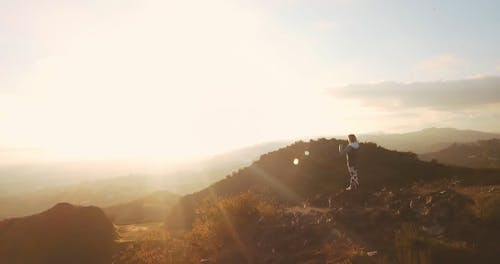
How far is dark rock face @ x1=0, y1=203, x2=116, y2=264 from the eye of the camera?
2353 centimetres

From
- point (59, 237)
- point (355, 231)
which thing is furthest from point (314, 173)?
point (355, 231)

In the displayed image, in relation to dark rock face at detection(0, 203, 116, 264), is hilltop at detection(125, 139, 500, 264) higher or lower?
higher

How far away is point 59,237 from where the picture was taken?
2484 cm

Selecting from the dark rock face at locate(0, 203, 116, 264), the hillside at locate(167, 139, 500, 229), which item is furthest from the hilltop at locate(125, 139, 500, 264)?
the hillside at locate(167, 139, 500, 229)

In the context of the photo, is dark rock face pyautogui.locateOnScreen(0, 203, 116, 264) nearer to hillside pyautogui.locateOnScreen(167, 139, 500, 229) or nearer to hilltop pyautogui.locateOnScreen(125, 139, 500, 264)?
hilltop pyautogui.locateOnScreen(125, 139, 500, 264)

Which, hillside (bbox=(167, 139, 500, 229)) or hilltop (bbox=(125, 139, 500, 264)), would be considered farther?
hillside (bbox=(167, 139, 500, 229))

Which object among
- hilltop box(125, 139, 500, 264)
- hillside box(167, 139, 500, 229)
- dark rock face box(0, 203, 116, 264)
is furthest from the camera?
hillside box(167, 139, 500, 229)

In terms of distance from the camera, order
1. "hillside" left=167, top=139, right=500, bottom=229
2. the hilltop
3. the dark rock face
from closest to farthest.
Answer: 1. the hilltop
2. the dark rock face
3. "hillside" left=167, top=139, right=500, bottom=229

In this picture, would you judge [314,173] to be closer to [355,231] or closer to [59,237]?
[59,237]

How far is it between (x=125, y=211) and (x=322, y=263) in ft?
225

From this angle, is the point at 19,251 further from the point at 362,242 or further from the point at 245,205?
the point at 362,242

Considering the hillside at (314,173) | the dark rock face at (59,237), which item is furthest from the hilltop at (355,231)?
the hillside at (314,173)

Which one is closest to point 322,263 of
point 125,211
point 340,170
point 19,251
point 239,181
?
point 19,251

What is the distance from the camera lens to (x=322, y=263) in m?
9.87
